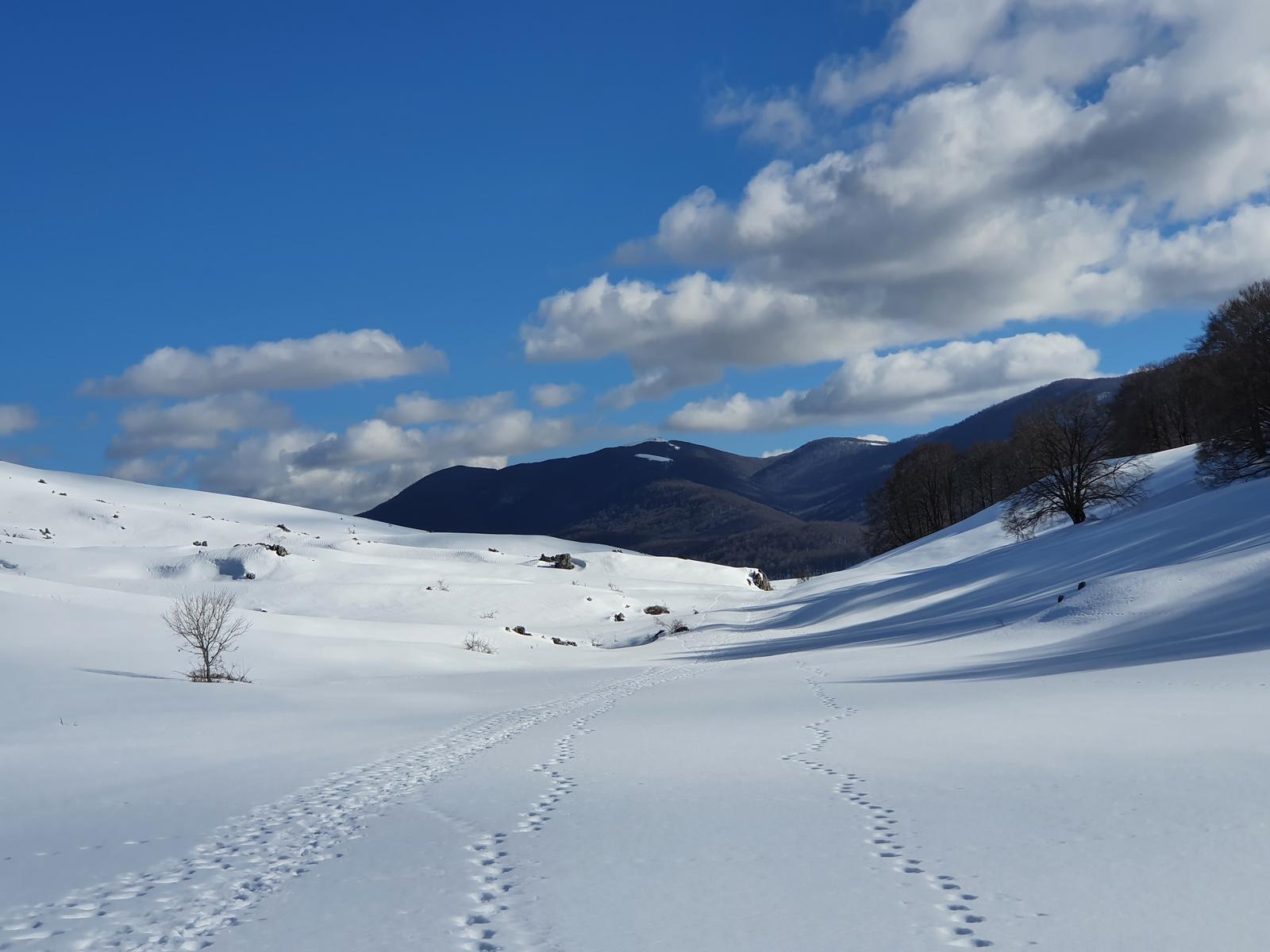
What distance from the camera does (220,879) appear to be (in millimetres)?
6121

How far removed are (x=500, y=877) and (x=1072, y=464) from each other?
46.2m

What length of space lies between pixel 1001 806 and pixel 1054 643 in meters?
15.4

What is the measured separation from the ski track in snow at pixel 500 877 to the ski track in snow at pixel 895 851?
2.00 m

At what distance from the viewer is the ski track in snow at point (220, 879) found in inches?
203

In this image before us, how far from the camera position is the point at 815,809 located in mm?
6984

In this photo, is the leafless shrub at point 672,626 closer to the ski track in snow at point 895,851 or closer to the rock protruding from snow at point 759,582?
the rock protruding from snow at point 759,582

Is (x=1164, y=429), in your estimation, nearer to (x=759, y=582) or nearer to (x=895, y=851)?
(x=759, y=582)

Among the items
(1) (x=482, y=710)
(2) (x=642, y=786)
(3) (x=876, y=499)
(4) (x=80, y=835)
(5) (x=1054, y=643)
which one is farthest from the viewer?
(3) (x=876, y=499)

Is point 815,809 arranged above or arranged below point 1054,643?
above

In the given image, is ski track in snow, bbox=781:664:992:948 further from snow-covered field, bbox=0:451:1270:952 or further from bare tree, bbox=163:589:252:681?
bare tree, bbox=163:589:252:681

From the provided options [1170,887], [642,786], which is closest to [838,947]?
[1170,887]

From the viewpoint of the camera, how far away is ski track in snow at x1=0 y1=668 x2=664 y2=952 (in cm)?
515

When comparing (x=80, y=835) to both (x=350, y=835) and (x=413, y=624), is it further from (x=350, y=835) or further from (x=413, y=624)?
(x=413, y=624)

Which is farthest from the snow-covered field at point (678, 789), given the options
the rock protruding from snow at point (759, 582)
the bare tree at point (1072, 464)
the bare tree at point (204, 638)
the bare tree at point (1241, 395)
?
the rock protruding from snow at point (759, 582)
